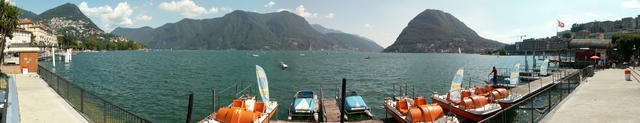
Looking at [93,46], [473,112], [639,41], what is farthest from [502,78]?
[93,46]

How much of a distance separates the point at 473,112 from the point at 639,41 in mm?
52663

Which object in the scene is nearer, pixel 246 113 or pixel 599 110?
pixel 599 110

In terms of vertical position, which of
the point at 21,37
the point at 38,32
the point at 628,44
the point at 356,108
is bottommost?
the point at 356,108

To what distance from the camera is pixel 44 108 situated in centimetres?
1237

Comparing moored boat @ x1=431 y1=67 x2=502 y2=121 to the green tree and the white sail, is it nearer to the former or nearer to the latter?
the white sail

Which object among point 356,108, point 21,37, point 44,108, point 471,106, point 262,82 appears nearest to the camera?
point 44,108

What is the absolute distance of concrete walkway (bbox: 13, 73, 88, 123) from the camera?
1076 centimetres

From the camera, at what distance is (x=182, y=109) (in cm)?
2202

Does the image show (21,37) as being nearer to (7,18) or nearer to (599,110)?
(7,18)

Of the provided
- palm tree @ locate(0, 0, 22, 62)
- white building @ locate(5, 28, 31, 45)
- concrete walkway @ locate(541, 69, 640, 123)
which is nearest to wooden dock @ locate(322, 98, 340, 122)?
concrete walkway @ locate(541, 69, 640, 123)

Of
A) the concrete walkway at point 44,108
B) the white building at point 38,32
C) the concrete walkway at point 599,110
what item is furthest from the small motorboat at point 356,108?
the white building at point 38,32

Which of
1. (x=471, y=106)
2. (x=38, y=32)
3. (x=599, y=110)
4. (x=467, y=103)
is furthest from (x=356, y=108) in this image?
(x=38, y=32)

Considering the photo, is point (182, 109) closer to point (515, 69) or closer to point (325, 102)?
point (325, 102)

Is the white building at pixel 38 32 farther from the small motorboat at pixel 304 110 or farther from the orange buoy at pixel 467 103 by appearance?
the orange buoy at pixel 467 103
